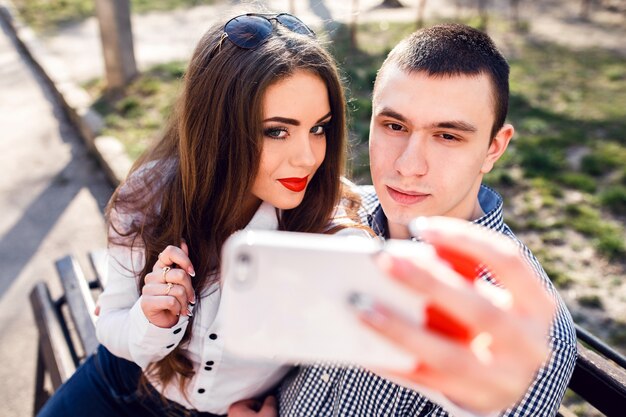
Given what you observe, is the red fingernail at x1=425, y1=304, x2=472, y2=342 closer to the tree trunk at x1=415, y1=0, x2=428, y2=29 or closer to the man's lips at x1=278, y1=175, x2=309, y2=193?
the man's lips at x1=278, y1=175, x2=309, y2=193

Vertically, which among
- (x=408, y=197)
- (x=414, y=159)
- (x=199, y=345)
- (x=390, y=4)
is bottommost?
(x=390, y=4)

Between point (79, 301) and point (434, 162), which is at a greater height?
point (434, 162)

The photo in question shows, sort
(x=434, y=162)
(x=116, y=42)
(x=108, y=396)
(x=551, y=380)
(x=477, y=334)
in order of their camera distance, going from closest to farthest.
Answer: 1. (x=477, y=334)
2. (x=551, y=380)
3. (x=434, y=162)
4. (x=108, y=396)
5. (x=116, y=42)

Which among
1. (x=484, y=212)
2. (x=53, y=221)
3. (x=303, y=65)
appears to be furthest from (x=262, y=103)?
(x=53, y=221)

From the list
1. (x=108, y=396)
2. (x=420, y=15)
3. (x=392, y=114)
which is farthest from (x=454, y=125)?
(x=420, y=15)

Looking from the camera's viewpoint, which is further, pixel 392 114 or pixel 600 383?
pixel 392 114

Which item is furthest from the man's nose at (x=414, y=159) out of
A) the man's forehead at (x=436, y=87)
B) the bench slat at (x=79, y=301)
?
the bench slat at (x=79, y=301)

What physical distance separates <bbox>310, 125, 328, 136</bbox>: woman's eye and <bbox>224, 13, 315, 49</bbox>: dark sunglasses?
27 cm

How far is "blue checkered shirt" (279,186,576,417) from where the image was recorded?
1.35 meters

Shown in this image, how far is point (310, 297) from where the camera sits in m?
0.75

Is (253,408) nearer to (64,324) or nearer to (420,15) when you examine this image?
(64,324)

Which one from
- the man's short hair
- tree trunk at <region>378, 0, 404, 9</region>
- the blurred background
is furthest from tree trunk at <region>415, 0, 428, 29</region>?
the man's short hair

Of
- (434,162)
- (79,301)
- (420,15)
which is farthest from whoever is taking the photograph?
(420,15)

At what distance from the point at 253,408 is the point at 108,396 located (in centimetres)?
52
